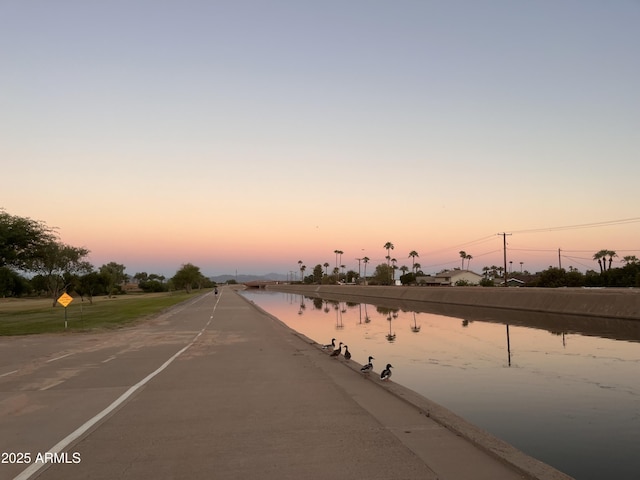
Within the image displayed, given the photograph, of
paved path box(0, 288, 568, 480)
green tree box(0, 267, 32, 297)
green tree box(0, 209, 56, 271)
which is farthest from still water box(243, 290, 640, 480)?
green tree box(0, 267, 32, 297)

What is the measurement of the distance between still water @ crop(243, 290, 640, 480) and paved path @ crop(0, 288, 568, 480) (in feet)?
7.33

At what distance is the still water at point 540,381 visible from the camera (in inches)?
354

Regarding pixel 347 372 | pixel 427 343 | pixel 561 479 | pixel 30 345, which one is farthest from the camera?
pixel 427 343

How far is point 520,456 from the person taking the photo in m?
6.62

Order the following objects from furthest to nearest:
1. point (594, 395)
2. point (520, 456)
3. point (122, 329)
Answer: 1. point (122, 329)
2. point (594, 395)
3. point (520, 456)

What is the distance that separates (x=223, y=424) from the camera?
8.24 meters

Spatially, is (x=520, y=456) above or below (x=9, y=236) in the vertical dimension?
below

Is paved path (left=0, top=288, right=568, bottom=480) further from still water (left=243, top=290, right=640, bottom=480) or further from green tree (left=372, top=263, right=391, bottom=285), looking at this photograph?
green tree (left=372, top=263, right=391, bottom=285)

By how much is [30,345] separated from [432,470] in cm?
2088

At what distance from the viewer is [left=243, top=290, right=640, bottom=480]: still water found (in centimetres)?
899

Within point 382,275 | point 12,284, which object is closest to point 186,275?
point 12,284

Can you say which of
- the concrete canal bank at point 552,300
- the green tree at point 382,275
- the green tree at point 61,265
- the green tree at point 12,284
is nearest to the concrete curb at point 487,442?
the concrete canal bank at point 552,300

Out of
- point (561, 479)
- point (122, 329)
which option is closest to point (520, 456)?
point (561, 479)

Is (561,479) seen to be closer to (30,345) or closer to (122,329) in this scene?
(30,345)
